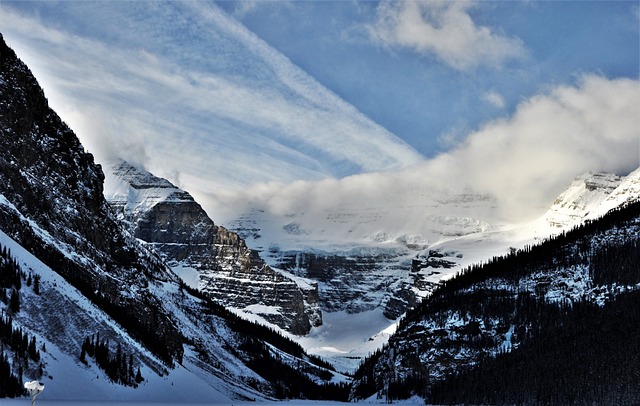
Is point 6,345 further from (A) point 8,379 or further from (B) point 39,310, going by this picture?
(B) point 39,310

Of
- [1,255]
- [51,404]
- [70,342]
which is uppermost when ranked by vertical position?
[1,255]

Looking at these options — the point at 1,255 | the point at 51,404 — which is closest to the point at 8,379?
the point at 51,404

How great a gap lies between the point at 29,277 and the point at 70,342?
14.8 meters

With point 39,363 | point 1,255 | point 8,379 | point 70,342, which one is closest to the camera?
point 8,379

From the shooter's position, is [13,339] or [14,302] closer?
[13,339]

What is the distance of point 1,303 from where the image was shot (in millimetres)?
180750

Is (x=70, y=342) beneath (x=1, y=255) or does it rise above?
beneath

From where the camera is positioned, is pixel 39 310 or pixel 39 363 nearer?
pixel 39 363

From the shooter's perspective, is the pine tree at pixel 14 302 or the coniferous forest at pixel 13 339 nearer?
the coniferous forest at pixel 13 339

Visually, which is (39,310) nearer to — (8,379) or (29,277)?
(29,277)

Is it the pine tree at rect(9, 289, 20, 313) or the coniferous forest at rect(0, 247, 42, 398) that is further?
the pine tree at rect(9, 289, 20, 313)

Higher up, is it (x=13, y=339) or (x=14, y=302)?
(x=14, y=302)

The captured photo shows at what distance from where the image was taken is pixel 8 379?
156 m

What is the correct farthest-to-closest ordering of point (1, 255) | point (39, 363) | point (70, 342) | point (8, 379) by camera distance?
1. point (70, 342)
2. point (1, 255)
3. point (39, 363)
4. point (8, 379)
